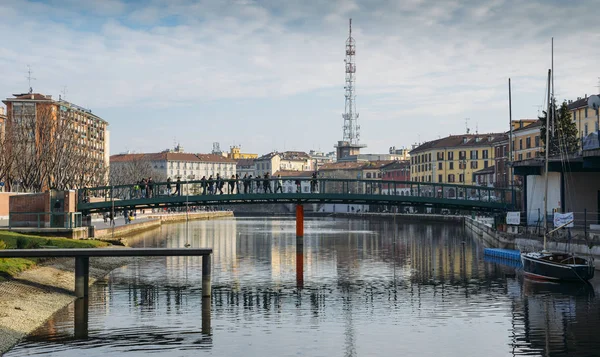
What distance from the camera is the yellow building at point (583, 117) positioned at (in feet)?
399

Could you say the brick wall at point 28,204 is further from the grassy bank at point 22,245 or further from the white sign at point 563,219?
the white sign at point 563,219

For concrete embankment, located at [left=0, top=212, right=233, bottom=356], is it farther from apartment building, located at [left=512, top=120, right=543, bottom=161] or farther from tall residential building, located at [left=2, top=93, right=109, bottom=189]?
apartment building, located at [left=512, top=120, right=543, bottom=161]

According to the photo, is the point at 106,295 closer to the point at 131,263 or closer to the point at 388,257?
the point at 131,263

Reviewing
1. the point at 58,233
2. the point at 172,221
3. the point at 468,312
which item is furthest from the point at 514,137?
the point at 468,312

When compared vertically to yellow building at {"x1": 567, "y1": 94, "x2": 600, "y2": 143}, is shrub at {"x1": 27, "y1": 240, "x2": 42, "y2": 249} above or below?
below

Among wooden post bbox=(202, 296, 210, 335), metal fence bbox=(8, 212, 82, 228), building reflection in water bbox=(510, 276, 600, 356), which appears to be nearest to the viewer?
building reflection in water bbox=(510, 276, 600, 356)

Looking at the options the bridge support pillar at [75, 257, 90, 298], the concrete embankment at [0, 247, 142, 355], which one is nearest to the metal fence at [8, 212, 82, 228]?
the concrete embankment at [0, 247, 142, 355]

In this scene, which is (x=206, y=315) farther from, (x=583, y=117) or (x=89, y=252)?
(x=583, y=117)

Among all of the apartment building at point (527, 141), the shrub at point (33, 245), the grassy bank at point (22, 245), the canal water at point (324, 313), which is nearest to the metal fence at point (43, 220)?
the grassy bank at point (22, 245)

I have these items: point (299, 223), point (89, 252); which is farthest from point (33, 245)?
point (299, 223)

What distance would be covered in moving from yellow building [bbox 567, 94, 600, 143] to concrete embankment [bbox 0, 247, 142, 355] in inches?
3334

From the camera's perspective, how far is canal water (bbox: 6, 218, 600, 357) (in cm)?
3406

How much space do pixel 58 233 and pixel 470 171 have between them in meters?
128

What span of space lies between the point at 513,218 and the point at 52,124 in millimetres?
62837
